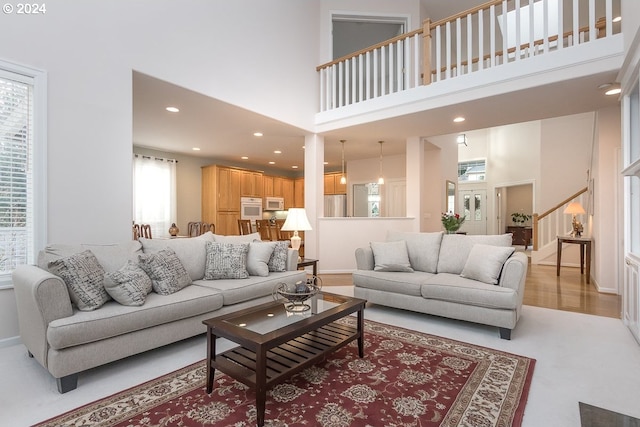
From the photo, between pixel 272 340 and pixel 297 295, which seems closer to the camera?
pixel 272 340

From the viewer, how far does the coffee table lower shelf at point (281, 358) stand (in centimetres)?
179

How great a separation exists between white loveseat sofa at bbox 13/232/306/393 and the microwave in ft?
18.9

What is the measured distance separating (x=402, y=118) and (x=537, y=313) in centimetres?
314

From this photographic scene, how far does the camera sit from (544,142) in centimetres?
809

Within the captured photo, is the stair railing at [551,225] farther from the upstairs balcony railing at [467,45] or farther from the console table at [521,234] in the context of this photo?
the console table at [521,234]

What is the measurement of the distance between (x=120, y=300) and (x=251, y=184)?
645 cm

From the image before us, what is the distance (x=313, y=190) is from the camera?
5.83 m

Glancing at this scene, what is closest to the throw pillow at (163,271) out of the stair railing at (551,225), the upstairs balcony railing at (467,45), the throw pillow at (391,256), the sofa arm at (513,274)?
the throw pillow at (391,256)

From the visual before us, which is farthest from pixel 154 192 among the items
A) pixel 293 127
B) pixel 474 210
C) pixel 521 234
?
pixel 521 234

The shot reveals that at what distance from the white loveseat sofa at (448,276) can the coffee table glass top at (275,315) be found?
113cm

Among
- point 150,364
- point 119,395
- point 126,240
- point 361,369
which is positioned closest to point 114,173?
point 126,240

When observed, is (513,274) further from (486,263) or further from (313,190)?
(313,190)

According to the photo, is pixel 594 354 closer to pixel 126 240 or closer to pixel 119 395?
pixel 119 395

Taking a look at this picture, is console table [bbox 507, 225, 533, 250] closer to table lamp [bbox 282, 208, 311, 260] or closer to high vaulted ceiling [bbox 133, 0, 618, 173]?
high vaulted ceiling [bbox 133, 0, 618, 173]
